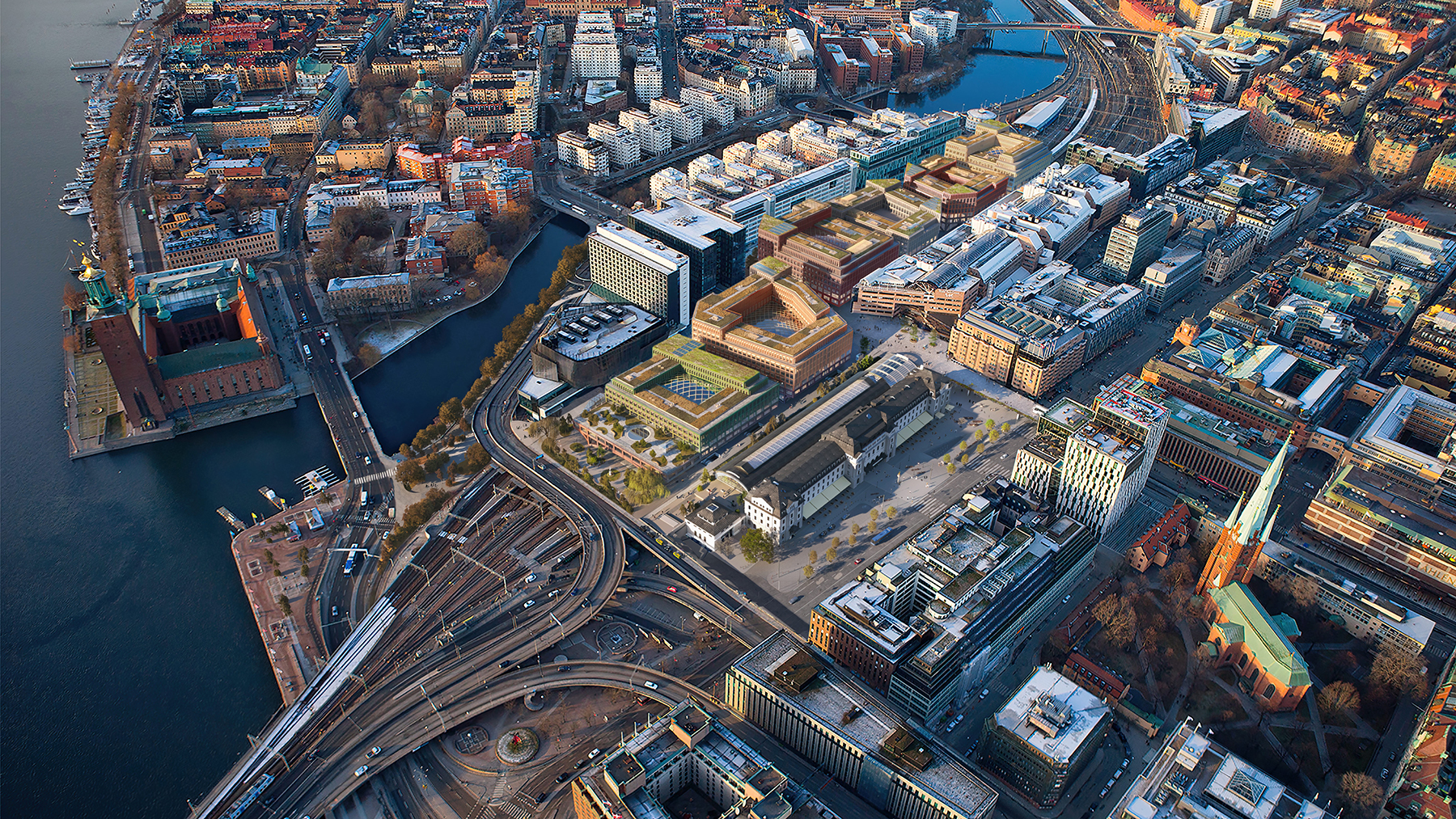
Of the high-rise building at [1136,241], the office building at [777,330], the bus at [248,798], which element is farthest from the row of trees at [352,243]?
the high-rise building at [1136,241]

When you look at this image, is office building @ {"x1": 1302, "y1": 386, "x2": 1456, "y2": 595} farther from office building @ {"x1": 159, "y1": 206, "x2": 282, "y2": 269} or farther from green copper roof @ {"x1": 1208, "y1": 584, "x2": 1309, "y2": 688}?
office building @ {"x1": 159, "y1": 206, "x2": 282, "y2": 269}

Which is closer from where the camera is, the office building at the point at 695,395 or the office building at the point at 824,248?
the office building at the point at 695,395

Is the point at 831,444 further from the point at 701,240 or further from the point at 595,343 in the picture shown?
the point at 701,240

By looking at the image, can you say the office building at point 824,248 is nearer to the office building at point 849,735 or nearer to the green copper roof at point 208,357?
the office building at point 849,735

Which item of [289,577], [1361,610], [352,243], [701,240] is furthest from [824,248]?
[289,577]

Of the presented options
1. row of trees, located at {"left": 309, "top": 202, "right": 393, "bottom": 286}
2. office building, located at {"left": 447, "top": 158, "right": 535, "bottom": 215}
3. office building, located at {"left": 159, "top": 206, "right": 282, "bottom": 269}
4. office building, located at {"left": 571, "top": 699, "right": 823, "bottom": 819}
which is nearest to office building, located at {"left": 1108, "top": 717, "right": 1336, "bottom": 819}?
office building, located at {"left": 571, "top": 699, "right": 823, "bottom": 819}

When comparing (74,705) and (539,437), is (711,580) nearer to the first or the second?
(539,437)

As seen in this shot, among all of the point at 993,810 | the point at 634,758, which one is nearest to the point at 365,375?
the point at 634,758
